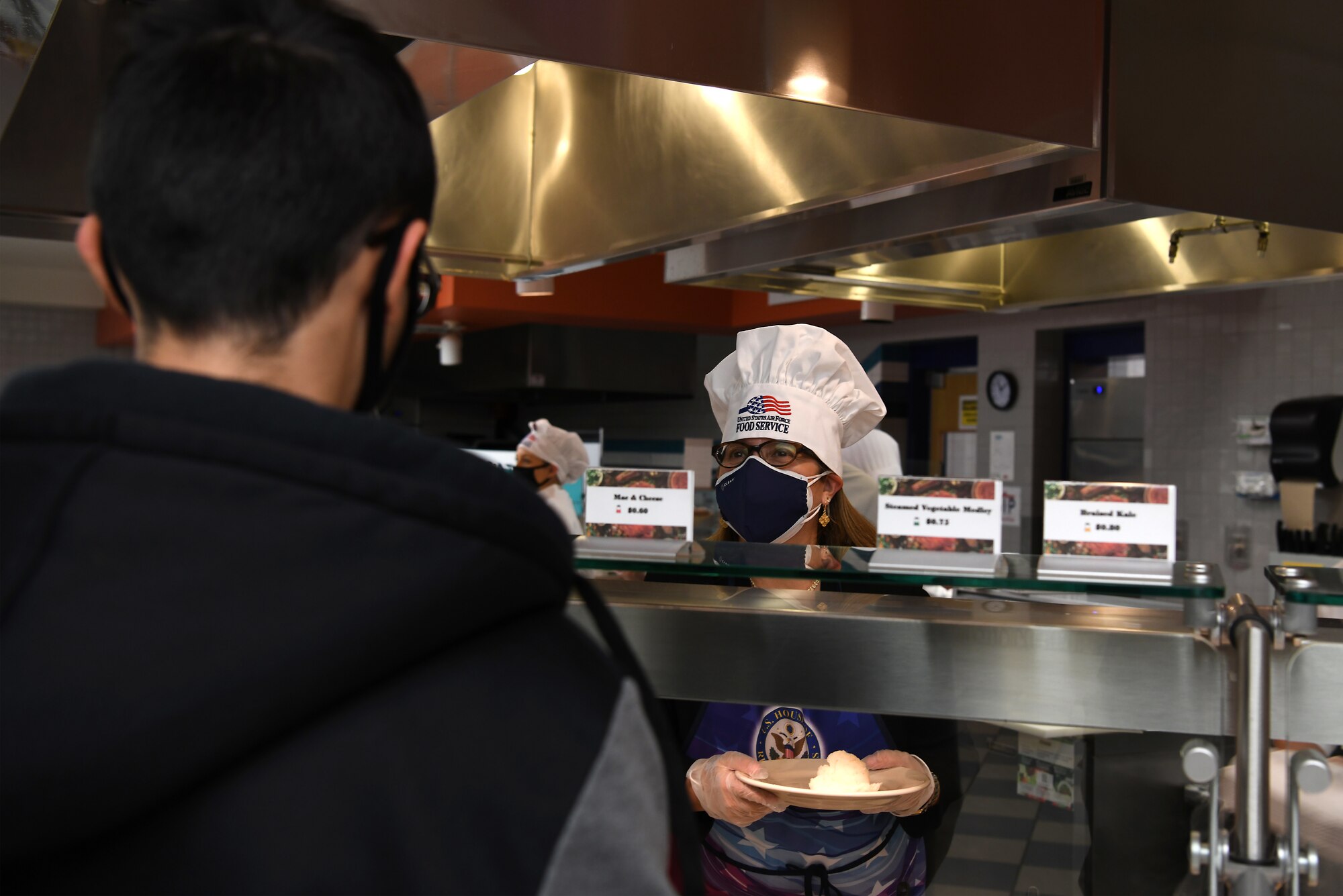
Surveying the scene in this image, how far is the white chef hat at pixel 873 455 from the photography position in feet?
12.8

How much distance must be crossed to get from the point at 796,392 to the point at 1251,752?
1.01 m

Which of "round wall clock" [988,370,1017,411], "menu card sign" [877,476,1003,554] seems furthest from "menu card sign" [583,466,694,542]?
"round wall clock" [988,370,1017,411]

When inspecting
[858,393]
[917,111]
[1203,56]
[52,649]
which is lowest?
[52,649]

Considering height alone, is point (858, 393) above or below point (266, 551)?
above

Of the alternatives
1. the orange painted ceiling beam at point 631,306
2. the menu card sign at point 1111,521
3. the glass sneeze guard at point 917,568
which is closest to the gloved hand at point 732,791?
the glass sneeze guard at point 917,568

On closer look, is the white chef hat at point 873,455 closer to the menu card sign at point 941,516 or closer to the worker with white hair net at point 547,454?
the worker with white hair net at point 547,454

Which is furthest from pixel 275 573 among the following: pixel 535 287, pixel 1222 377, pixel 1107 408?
pixel 1107 408

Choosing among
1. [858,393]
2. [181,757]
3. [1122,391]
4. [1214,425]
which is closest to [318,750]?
[181,757]

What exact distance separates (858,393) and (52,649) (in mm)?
1726

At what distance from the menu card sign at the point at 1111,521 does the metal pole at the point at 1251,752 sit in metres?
0.15

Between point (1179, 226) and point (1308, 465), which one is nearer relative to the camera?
point (1179, 226)

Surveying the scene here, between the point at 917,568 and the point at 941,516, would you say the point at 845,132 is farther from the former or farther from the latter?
the point at 917,568

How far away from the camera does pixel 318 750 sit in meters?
0.53

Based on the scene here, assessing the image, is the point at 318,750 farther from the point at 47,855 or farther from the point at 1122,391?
the point at 1122,391
